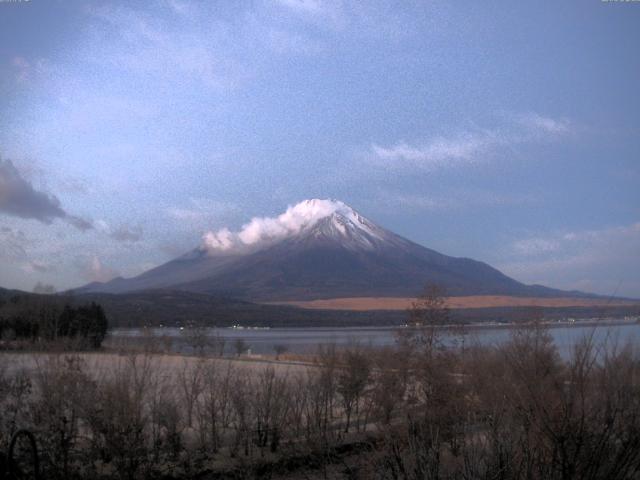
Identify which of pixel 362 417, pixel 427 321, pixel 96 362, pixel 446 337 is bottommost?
pixel 362 417

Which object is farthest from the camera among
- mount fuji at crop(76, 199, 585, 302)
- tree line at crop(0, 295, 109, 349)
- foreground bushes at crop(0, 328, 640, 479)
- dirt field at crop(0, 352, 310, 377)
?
mount fuji at crop(76, 199, 585, 302)

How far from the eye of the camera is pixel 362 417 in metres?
18.3

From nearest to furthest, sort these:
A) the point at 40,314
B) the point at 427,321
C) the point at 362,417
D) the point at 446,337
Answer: the point at 362,417 → the point at 427,321 → the point at 446,337 → the point at 40,314

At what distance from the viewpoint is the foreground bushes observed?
6.55m

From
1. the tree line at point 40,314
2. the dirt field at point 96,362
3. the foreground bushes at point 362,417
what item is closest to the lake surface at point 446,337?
the foreground bushes at point 362,417

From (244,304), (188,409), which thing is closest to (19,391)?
(188,409)

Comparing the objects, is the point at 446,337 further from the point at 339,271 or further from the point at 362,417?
the point at 339,271

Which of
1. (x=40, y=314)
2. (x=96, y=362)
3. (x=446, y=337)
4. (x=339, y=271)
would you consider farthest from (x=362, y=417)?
(x=339, y=271)

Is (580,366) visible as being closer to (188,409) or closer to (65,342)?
(188,409)

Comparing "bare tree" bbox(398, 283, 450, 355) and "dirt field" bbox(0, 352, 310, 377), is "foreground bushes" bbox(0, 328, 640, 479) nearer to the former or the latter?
"dirt field" bbox(0, 352, 310, 377)

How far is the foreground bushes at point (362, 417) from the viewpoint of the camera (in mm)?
6551

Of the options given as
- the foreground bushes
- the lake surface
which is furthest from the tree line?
the foreground bushes

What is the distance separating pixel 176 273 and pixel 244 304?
8437cm

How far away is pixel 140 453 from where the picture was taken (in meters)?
10.9
